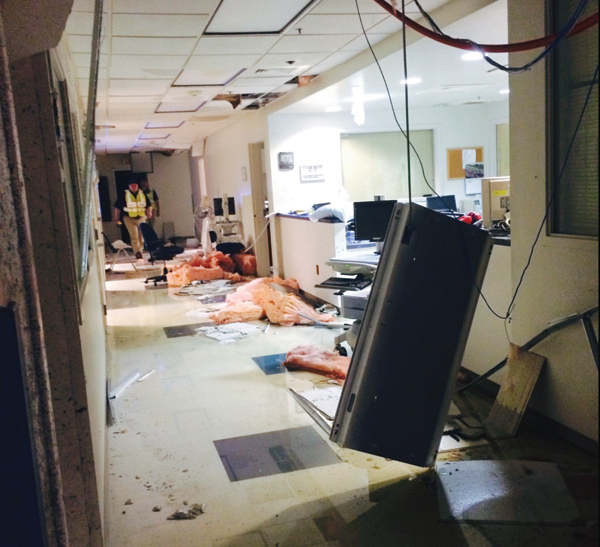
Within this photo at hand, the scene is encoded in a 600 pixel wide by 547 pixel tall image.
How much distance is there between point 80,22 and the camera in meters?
3.95

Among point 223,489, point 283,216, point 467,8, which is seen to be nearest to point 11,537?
point 223,489

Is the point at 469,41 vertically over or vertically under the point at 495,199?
over

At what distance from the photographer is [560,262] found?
317cm

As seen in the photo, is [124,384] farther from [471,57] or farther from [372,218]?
[471,57]

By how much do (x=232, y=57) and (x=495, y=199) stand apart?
98.2 inches

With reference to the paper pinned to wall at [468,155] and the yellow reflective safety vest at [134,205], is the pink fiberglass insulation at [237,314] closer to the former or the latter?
the paper pinned to wall at [468,155]

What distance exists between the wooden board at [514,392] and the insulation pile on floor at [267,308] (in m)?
2.79

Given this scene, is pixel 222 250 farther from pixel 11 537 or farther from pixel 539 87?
pixel 11 537

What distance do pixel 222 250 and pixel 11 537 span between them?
887cm

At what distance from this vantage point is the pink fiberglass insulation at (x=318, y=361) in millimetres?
A: 4586

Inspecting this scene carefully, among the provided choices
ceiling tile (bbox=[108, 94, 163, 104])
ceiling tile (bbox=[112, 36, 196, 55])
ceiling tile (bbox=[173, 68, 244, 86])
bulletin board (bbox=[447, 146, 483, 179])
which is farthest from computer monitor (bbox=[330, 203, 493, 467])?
bulletin board (bbox=[447, 146, 483, 179])

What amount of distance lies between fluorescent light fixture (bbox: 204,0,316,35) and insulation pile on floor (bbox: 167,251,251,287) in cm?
516

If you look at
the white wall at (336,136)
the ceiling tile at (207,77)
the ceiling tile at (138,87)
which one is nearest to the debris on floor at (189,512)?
the ceiling tile at (207,77)

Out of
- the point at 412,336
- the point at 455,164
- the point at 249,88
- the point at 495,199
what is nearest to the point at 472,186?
the point at 455,164
